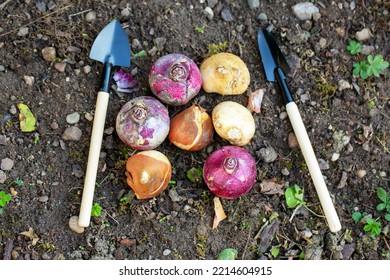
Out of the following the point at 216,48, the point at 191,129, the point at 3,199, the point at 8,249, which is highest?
the point at 216,48

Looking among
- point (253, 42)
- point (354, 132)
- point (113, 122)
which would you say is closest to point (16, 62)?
point (113, 122)

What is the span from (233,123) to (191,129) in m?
0.13

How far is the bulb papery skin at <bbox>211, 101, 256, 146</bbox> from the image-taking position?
1.97 meters

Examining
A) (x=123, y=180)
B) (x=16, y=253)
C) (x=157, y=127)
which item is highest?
(x=157, y=127)

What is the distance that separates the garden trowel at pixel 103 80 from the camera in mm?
1930

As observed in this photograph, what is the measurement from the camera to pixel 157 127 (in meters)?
1.91

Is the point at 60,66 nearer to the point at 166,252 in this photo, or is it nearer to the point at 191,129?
the point at 191,129

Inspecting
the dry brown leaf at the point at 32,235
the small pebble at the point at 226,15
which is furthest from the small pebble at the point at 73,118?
the small pebble at the point at 226,15

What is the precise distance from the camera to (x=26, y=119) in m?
2.03

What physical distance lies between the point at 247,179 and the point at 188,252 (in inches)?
12.1

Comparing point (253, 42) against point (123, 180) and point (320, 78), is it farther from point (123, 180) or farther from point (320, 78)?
point (123, 180)

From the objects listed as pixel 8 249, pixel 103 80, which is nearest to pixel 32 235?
pixel 8 249

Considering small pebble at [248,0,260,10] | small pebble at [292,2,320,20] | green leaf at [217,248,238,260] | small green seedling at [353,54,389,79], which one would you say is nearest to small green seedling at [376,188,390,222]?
small green seedling at [353,54,389,79]

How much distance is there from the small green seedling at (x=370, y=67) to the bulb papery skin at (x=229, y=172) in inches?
20.4
